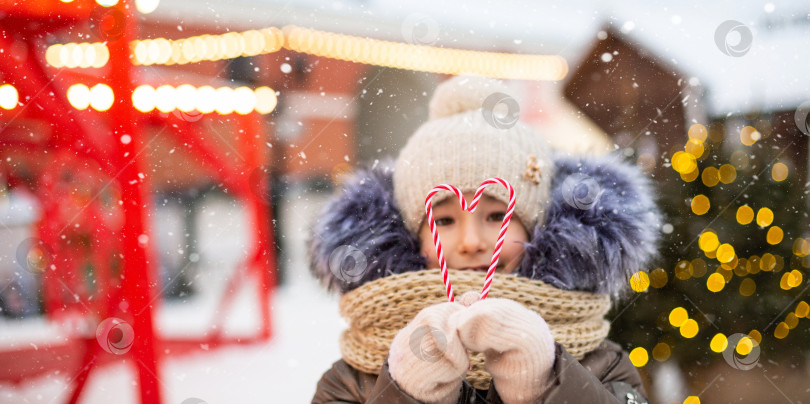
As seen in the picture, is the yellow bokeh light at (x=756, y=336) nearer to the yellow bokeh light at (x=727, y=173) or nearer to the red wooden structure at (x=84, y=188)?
the yellow bokeh light at (x=727, y=173)

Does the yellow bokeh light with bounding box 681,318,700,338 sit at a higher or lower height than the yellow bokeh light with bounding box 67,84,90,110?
lower

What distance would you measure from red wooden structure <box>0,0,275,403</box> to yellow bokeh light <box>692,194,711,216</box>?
131 cm

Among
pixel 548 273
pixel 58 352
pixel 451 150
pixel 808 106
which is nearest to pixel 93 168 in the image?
pixel 58 352

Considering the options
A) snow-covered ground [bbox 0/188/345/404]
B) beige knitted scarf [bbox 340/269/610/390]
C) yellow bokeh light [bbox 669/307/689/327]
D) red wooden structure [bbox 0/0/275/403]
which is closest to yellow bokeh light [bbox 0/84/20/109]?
red wooden structure [bbox 0/0/275/403]

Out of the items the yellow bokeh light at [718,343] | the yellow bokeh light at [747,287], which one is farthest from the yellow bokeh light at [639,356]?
the yellow bokeh light at [747,287]

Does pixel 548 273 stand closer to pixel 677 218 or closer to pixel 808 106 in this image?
pixel 677 218

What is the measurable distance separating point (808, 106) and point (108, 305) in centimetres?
182

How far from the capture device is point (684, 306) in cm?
139
